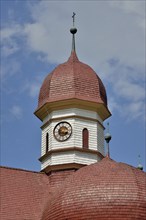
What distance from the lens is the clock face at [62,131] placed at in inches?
1463

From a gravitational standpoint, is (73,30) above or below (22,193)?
above

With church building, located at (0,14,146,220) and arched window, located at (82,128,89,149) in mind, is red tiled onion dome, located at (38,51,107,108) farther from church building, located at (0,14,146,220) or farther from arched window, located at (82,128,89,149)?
arched window, located at (82,128,89,149)

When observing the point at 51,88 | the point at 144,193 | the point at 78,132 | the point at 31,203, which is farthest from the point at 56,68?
the point at 144,193

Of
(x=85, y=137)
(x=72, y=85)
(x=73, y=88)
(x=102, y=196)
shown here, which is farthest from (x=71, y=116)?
(x=102, y=196)

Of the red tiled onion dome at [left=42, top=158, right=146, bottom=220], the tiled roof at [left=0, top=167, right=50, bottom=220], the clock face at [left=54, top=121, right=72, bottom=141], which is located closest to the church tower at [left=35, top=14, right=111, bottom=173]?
the clock face at [left=54, top=121, right=72, bottom=141]

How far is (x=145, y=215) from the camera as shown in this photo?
28688 millimetres

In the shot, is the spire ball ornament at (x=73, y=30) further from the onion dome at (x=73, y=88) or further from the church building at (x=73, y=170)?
the onion dome at (x=73, y=88)

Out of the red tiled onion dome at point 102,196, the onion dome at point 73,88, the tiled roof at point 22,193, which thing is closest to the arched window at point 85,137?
the onion dome at point 73,88

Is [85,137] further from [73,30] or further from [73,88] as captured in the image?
[73,30]

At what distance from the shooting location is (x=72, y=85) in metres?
38.6

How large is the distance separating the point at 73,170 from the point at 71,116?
3.72 m

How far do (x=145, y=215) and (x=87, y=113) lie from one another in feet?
36.2

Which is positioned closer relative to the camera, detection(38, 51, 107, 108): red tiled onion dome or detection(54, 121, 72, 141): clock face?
detection(54, 121, 72, 141): clock face

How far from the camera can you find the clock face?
37.2 meters
